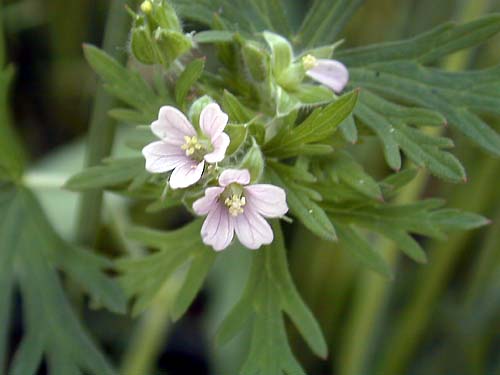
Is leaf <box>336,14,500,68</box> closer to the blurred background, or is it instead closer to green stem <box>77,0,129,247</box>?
green stem <box>77,0,129,247</box>

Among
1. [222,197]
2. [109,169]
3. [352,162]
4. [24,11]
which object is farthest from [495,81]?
[24,11]

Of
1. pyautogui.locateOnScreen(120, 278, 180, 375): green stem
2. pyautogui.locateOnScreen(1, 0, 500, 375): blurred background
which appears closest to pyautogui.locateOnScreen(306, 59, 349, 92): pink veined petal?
pyautogui.locateOnScreen(1, 0, 500, 375): blurred background

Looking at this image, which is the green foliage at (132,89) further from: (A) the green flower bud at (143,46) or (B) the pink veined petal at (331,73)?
(B) the pink veined petal at (331,73)

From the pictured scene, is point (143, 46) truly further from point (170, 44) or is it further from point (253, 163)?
point (253, 163)

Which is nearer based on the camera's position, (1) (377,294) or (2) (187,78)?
(2) (187,78)

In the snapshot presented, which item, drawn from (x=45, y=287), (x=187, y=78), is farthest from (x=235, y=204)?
(x=45, y=287)

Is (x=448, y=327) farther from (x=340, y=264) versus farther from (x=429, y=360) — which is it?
(x=340, y=264)
